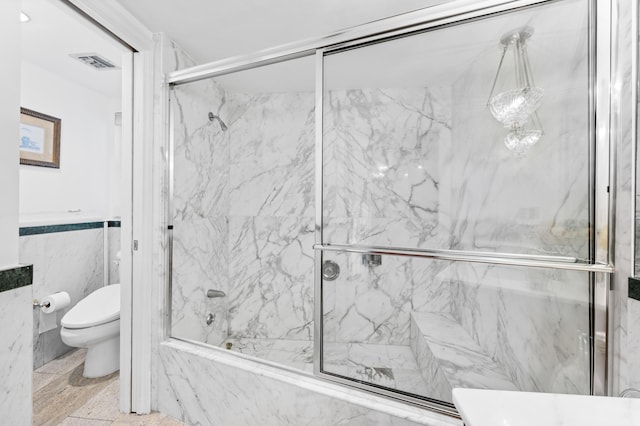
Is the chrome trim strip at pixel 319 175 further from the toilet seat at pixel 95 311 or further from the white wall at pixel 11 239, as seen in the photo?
the toilet seat at pixel 95 311

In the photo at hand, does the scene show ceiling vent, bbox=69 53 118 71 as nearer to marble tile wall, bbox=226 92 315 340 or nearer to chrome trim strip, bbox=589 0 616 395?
marble tile wall, bbox=226 92 315 340

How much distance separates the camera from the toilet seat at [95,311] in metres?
1.91

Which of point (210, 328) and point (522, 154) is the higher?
point (522, 154)

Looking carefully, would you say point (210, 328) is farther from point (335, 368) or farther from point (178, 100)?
point (178, 100)

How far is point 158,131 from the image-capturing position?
170 centimetres

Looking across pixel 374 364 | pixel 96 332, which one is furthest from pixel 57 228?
pixel 374 364

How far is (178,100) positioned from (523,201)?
1.98 metres

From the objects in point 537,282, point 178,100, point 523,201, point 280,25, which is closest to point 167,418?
point 178,100

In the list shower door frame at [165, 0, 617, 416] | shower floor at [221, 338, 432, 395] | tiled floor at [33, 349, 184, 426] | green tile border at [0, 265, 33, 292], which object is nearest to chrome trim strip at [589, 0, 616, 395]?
shower door frame at [165, 0, 617, 416]

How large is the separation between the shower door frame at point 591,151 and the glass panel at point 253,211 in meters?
0.64

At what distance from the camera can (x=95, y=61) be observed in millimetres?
2219

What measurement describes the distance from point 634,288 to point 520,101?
841 mm

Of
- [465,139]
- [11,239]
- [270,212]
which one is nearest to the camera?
[11,239]

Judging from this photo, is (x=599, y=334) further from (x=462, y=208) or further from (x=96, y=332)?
(x=96, y=332)
